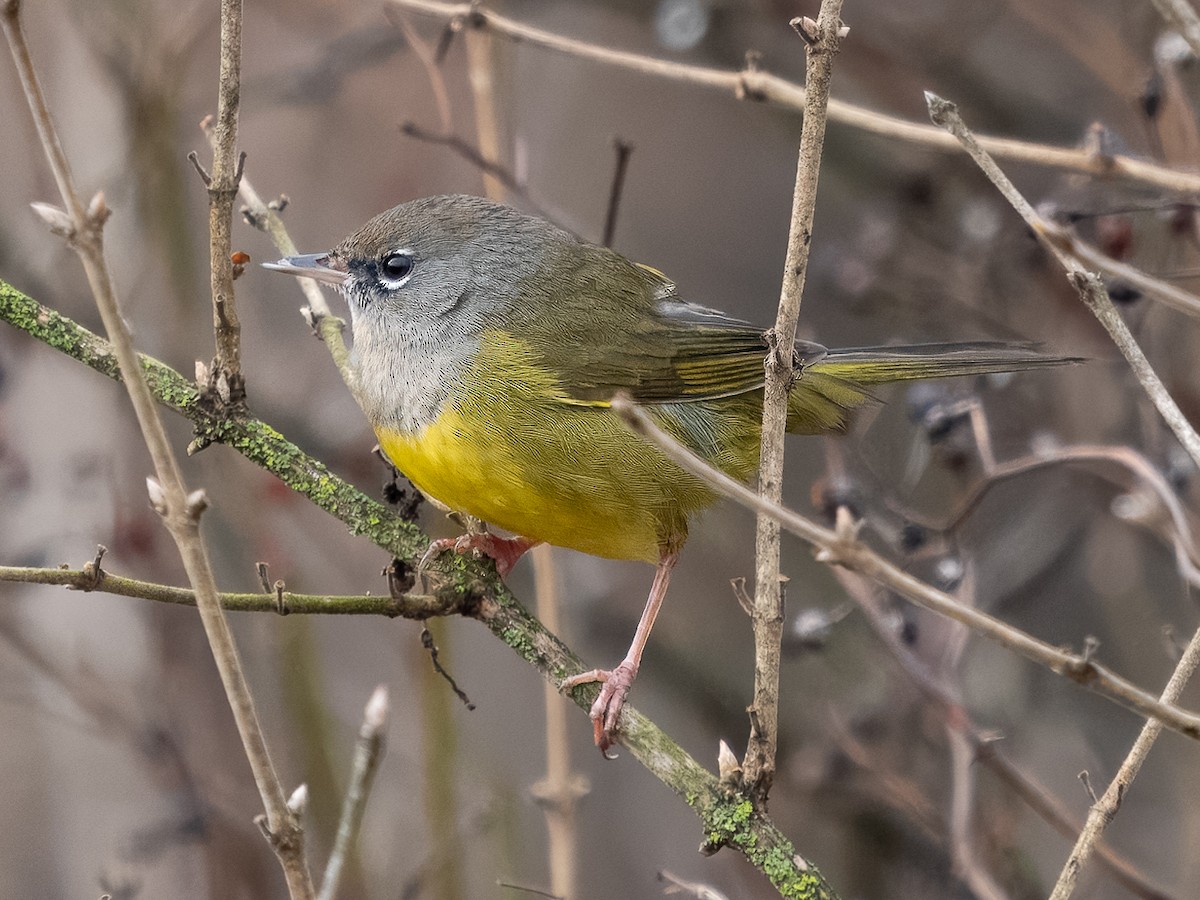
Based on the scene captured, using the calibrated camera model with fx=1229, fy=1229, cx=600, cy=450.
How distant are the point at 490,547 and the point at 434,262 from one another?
809 mm

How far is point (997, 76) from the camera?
5160 mm

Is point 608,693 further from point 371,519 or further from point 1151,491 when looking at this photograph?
point 1151,491

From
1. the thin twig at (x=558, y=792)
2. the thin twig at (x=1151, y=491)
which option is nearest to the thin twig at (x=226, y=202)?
the thin twig at (x=558, y=792)

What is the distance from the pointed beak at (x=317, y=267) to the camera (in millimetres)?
3066

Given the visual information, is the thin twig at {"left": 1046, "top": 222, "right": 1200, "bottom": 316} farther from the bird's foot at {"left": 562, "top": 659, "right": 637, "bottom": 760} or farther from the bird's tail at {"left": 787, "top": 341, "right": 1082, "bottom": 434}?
the bird's foot at {"left": 562, "top": 659, "right": 637, "bottom": 760}

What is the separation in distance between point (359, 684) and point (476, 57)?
9.59ft

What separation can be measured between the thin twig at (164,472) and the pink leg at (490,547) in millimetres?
1198

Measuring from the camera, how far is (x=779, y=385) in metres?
1.94

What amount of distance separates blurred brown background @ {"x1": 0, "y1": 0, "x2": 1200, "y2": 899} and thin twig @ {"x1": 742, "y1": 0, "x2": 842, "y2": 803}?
4.10 feet

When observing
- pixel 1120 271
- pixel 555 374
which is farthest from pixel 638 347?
pixel 1120 271

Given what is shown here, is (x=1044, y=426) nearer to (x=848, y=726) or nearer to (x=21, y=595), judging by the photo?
(x=848, y=726)

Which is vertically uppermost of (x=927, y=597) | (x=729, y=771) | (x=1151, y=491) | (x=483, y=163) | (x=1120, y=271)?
(x=483, y=163)

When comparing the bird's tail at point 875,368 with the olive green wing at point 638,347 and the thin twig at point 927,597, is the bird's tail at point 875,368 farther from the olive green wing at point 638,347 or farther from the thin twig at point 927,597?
the thin twig at point 927,597

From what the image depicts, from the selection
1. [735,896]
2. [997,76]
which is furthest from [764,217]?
[735,896]
